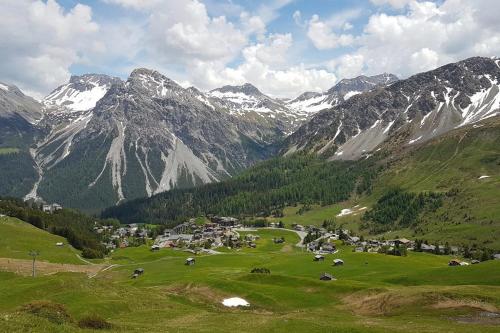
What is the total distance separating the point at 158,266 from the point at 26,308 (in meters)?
107

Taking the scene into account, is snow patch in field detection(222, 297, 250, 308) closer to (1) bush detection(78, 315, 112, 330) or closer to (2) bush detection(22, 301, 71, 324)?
(2) bush detection(22, 301, 71, 324)

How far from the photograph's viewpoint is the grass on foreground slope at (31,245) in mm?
159000

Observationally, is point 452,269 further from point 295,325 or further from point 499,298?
point 295,325

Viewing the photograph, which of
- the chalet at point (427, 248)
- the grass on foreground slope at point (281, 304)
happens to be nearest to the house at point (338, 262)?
the grass on foreground slope at point (281, 304)

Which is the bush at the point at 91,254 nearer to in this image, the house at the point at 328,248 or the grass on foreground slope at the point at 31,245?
the grass on foreground slope at the point at 31,245

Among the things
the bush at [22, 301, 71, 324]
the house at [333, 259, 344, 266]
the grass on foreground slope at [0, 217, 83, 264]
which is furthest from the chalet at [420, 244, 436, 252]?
the bush at [22, 301, 71, 324]

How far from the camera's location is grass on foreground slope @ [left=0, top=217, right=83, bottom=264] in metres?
159

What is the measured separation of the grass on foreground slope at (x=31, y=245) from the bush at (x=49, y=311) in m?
115

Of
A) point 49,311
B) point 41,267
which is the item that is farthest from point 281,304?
point 41,267

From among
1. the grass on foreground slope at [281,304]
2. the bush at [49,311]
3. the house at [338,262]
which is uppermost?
the bush at [49,311]

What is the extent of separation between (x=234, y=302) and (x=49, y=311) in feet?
111

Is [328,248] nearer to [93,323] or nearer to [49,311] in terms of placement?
[49,311]

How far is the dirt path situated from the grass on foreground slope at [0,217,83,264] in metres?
6.82

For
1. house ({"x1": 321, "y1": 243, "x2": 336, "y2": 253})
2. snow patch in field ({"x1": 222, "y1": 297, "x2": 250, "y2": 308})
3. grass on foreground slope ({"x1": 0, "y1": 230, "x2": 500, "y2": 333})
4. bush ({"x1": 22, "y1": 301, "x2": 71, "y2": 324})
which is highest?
bush ({"x1": 22, "y1": 301, "x2": 71, "y2": 324})
